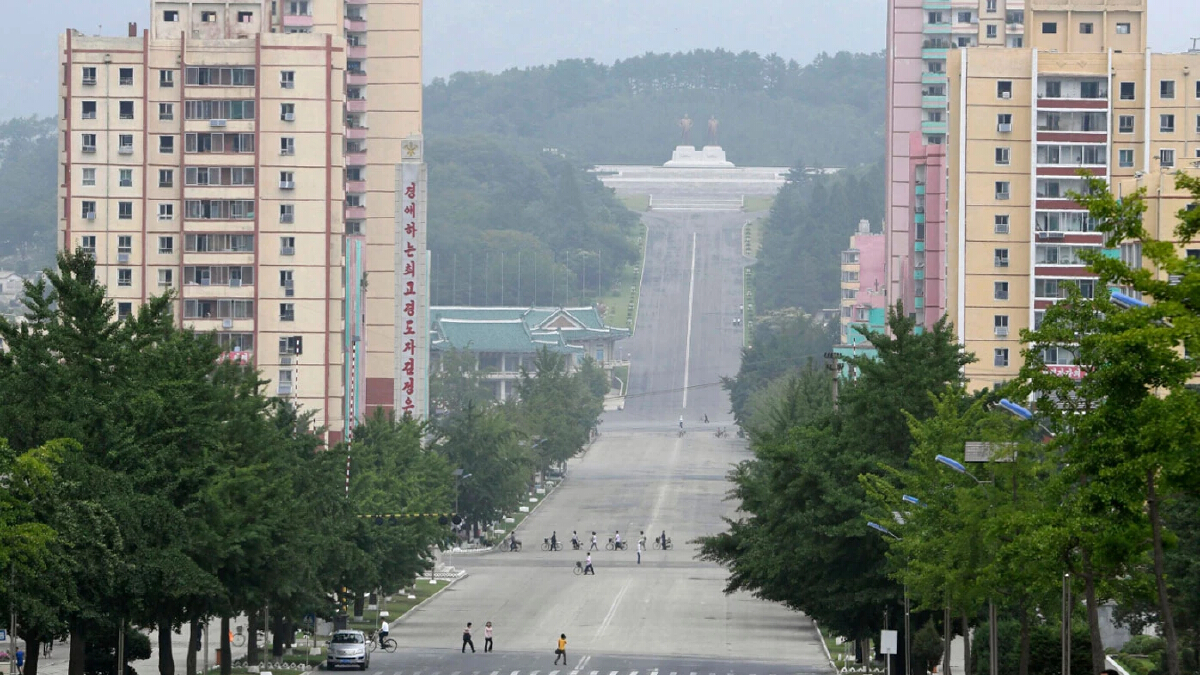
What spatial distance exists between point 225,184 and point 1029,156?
4184 centimetres

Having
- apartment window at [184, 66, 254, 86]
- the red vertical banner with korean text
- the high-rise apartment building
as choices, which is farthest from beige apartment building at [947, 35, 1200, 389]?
apartment window at [184, 66, 254, 86]

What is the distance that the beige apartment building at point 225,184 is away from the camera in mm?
114625

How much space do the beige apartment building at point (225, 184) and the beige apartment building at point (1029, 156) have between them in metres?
32.6

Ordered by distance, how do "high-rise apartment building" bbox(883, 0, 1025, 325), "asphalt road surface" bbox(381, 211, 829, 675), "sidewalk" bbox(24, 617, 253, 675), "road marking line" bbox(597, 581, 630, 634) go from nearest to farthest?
"sidewalk" bbox(24, 617, 253, 675) < "asphalt road surface" bbox(381, 211, 829, 675) < "road marking line" bbox(597, 581, 630, 634) < "high-rise apartment building" bbox(883, 0, 1025, 325)

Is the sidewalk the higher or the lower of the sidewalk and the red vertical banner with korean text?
the lower

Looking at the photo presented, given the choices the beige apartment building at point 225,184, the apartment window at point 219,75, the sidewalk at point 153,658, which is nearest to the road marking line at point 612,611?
the sidewalk at point 153,658

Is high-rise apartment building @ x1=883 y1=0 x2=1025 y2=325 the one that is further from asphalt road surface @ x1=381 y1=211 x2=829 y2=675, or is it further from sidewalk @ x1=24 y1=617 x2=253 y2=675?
sidewalk @ x1=24 y1=617 x2=253 y2=675

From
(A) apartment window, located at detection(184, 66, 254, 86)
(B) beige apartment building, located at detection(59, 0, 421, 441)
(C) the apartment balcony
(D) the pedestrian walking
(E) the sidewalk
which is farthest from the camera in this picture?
(C) the apartment balcony

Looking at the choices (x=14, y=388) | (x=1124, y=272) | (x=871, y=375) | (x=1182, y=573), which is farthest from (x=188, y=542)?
(x=1124, y=272)

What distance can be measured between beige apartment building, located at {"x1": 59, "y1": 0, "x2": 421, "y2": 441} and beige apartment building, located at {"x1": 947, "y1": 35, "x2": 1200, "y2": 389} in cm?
3255

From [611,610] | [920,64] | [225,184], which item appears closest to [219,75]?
[225,184]

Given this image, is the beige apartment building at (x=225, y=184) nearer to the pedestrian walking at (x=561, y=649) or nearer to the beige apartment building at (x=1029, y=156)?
the beige apartment building at (x=1029, y=156)

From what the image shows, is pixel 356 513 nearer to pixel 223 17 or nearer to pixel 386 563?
pixel 386 563

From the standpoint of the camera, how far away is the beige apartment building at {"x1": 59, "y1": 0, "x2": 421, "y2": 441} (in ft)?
376
